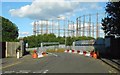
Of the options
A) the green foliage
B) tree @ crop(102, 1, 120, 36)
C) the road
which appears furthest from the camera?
the green foliage

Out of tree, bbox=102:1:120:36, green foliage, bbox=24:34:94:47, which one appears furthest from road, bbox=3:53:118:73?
green foliage, bbox=24:34:94:47

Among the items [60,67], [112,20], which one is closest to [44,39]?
[112,20]

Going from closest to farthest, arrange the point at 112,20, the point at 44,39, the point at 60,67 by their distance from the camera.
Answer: the point at 60,67
the point at 112,20
the point at 44,39

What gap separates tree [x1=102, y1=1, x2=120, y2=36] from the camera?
124 ft

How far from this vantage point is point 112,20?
129 ft

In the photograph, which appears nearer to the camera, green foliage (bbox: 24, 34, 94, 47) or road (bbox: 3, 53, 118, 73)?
road (bbox: 3, 53, 118, 73)

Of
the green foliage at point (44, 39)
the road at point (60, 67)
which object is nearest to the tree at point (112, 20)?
the road at point (60, 67)

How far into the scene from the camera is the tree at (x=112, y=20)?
37884 millimetres

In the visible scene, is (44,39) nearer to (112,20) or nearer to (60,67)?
(112,20)

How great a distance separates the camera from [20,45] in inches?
2016

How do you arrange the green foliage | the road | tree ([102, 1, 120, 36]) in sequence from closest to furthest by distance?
the road < tree ([102, 1, 120, 36]) < the green foliage

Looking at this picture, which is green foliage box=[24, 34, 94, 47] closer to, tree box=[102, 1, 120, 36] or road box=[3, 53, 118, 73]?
tree box=[102, 1, 120, 36]

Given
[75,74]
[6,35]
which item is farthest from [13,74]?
[6,35]

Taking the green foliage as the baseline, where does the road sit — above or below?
below
